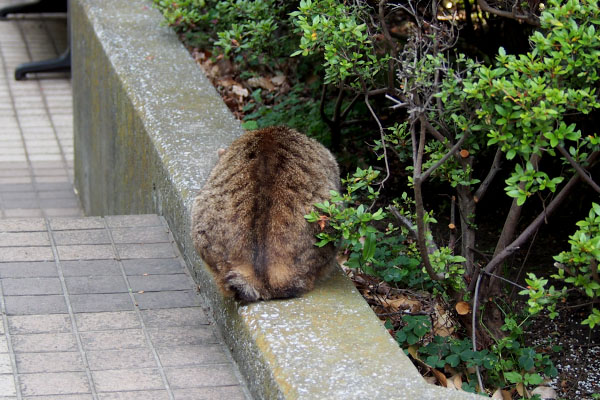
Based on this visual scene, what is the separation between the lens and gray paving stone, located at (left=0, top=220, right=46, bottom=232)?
4672mm

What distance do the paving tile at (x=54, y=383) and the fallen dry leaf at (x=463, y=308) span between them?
1702 millimetres

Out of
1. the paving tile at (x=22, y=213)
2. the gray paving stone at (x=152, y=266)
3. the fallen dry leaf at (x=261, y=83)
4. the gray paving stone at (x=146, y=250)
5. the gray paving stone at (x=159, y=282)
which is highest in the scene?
the fallen dry leaf at (x=261, y=83)

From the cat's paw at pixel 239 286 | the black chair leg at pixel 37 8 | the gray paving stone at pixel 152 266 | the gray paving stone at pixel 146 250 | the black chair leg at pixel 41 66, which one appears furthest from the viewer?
the black chair leg at pixel 37 8

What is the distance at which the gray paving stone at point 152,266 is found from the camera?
430cm

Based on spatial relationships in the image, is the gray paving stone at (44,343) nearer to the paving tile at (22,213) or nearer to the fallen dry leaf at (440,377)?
the fallen dry leaf at (440,377)

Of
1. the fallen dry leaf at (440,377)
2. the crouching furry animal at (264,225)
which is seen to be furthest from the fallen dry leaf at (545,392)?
the crouching furry animal at (264,225)

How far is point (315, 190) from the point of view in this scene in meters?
3.69

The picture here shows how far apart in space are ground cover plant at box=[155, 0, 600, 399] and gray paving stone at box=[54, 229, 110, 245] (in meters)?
1.30

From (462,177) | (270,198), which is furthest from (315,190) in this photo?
(462,177)

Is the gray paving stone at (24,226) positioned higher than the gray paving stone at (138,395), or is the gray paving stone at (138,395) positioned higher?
the gray paving stone at (138,395)

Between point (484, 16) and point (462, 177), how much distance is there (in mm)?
1770

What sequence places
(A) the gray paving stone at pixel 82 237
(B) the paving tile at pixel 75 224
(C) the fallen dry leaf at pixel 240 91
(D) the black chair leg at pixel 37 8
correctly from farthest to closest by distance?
(D) the black chair leg at pixel 37 8 → (C) the fallen dry leaf at pixel 240 91 → (B) the paving tile at pixel 75 224 → (A) the gray paving stone at pixel 82 237

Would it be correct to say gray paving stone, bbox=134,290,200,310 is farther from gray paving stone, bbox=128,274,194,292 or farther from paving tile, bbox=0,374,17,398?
paving tile, bbox=0,374,17,398

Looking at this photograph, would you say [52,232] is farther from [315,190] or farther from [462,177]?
[462,177]
